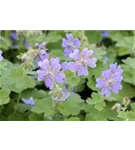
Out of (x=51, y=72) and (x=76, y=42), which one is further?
(x=76, y=42)

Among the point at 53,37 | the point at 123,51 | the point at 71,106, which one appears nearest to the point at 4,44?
the point at 53,37

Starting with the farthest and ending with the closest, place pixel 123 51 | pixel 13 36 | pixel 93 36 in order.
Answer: pixel 13 36 → pixel 93 36 → pixel 123 51

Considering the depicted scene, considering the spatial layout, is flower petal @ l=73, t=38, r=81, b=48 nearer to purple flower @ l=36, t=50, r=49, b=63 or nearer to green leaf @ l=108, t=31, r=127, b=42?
purple flower @ l=36, t=50, r=49, b=63

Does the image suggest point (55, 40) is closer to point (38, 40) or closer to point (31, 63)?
point (38, 40)

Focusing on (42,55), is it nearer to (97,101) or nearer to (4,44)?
(97,101)

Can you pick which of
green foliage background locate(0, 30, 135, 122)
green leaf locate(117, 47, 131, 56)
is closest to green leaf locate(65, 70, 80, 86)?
green foliage background locate(0, 30, 135, 122)
